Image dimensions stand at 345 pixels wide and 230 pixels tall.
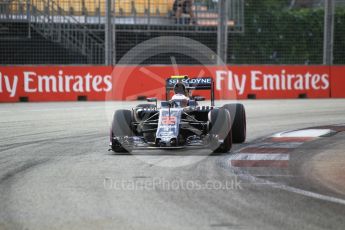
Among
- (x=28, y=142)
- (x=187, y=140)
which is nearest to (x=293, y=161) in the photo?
(x=187, y=140)

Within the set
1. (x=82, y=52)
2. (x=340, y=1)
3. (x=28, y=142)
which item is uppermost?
(x=340, y=1)

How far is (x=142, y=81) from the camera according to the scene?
22016 millimetres

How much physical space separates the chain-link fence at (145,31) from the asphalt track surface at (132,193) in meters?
9.05

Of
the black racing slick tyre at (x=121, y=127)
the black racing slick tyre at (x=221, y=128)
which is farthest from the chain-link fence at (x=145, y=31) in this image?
the black racing slick tyre at (x=221, y=128)

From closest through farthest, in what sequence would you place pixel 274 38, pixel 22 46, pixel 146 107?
1. pixel 146 107
2. pixel 22 46
3. pixel 274 38

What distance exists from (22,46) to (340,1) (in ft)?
33.3

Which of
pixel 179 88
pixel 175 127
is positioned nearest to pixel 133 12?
pixel 179 88

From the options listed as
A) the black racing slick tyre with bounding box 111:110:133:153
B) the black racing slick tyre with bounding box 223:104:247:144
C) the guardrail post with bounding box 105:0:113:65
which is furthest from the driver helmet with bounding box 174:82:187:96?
the guardrail post with bounding box 105:0:113:65

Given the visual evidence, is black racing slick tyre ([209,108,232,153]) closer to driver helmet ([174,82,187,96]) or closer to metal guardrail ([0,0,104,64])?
driver helmet ([174,82,187,96])

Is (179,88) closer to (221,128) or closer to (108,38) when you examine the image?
(221,128)

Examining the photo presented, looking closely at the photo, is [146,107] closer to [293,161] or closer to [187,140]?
[187,140]

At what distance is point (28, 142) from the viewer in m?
11.7

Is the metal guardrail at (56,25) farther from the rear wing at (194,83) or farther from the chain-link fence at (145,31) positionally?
the rear wing at (194,83)

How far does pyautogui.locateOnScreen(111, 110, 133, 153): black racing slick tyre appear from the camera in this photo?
10375 mm
